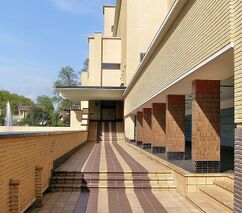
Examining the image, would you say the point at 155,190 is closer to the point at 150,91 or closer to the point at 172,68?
the point at 172,68

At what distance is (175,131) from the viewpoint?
515 inches

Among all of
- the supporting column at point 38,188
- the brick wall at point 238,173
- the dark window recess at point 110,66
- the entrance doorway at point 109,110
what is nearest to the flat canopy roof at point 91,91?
the entrance doorway at point 109,110

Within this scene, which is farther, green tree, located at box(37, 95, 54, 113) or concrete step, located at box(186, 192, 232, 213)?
green tree, located at box(37, 95, 54, 113)

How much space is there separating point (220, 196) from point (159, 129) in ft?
31.0

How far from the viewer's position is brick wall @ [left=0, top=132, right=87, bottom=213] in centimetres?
562

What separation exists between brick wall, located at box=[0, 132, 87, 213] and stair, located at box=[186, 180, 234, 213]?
3.16 metres

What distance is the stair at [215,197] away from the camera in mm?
6949

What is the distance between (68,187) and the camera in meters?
10.1

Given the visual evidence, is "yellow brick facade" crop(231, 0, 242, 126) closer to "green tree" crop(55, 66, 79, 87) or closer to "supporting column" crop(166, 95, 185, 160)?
"supporting column" crop(166, 95, 185, 160)

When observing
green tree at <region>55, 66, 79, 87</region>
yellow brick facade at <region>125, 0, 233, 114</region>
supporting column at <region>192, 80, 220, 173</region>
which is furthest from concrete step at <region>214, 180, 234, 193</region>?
green tree at <region>55, 66, 79, 87</region>

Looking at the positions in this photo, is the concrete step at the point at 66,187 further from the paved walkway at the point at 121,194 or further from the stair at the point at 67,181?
the paved walkway at the point at 121,194

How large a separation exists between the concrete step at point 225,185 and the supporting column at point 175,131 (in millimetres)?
4416

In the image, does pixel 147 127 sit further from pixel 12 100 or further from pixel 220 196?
pixel 12 100

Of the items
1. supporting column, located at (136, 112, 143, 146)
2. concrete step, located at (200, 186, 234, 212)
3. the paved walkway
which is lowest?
the paved walkway
